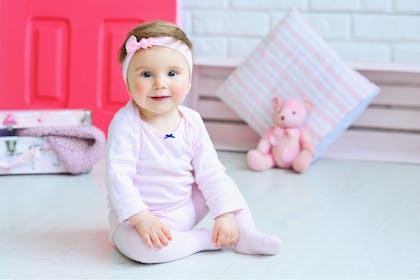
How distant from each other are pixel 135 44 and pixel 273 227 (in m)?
0.49

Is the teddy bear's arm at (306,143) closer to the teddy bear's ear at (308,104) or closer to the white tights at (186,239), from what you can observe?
the teddy bear's ear at (308,104)

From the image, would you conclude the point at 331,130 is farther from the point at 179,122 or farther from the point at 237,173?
the point at 179,122

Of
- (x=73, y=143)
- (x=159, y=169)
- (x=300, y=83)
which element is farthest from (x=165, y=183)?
(x=300, y=83)

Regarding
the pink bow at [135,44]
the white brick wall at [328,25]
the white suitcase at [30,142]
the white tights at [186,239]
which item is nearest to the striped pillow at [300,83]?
the white brick wall at [328,25]

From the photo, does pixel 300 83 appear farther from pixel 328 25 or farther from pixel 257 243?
pixel 257 243

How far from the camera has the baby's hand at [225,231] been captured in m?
1.21

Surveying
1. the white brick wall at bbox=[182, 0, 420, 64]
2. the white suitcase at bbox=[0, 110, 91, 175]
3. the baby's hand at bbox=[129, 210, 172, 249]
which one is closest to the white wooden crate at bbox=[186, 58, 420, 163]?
the white brick wall at bbox=[182, 0, 420, 64]

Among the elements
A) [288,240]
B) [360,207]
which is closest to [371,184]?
[360,207]

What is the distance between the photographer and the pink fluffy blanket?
70.1 inches

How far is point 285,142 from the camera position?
77.8 inches

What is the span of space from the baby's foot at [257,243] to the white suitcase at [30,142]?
28.7 inches

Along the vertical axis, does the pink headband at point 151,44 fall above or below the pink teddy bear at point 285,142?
above

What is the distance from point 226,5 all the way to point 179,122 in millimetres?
1131

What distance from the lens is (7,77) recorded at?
2.24m
